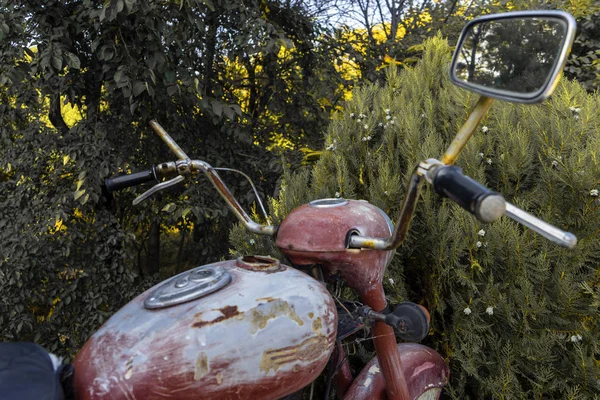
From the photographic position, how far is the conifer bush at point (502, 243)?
158cm

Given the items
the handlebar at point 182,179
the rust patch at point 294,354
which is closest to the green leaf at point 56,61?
the handlebar at point 182,179

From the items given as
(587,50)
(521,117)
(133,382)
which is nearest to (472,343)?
(521,117)

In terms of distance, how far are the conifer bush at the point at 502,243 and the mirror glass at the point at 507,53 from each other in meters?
0.69

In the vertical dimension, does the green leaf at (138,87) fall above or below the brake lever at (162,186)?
above

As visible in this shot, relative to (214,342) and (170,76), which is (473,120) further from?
(170,76)

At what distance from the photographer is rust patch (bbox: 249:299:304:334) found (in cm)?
95

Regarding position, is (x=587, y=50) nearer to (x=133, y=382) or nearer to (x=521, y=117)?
(x=521, y=117)

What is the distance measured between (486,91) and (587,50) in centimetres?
399

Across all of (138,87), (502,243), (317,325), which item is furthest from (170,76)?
(317,325)

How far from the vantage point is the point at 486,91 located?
0.92 metres

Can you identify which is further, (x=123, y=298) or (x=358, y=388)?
(x=123, y=298)

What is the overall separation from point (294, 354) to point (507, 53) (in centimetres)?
83

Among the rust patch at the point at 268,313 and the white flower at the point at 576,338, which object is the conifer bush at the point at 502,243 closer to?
the white flower at the point at 576,338

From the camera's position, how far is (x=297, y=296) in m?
1.02
